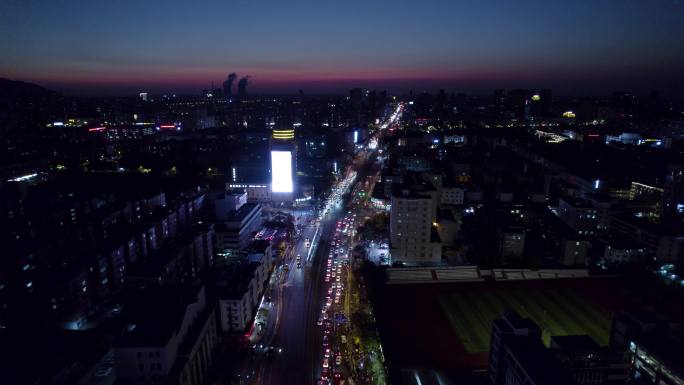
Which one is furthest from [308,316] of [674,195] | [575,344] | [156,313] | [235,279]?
[674,195]

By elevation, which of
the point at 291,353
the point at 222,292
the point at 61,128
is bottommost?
the point at 291,353

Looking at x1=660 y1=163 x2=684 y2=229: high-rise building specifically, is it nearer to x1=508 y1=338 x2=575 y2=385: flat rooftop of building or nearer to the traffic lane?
x1=508 y1=338 x2=575 y2=385: flat rooftop of building

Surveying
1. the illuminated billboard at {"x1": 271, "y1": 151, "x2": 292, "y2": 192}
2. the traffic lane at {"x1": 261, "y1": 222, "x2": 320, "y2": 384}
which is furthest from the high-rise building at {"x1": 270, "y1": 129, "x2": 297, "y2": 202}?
the traffic lane at {"x1": 261, "y1": 222, "x2": 320, "y2": 384}

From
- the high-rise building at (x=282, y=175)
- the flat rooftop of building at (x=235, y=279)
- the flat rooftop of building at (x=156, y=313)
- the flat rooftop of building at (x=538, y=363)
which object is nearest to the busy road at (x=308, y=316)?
the flat rooftop of building at (x=235, y=279)

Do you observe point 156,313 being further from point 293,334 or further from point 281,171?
point 281,171

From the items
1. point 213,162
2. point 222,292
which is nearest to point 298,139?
point 213,162

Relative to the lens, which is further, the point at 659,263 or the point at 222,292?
A: the point at 659,263

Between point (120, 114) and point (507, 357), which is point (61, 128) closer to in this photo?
point (120, 114)

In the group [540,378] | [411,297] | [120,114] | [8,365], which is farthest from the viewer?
[120,114]
